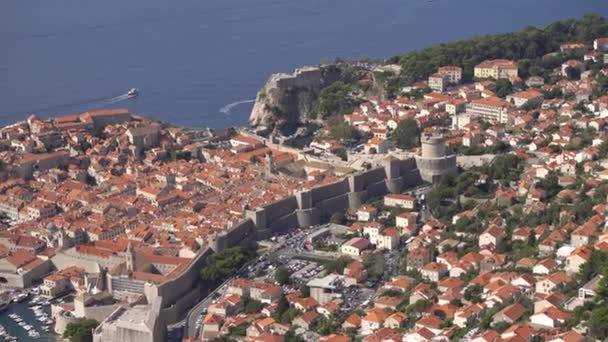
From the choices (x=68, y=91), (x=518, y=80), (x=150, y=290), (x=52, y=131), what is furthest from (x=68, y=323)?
(x=68, y=91)

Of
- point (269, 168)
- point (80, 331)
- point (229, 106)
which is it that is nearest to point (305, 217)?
point (269, 168)

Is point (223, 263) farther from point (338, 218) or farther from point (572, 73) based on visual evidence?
point (572, 73)

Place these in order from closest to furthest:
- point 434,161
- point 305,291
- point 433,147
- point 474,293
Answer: point 474,293 < point 305,291 < point 434,161 < point 433,147

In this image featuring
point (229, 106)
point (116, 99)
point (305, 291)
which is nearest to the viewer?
point (305, 291)

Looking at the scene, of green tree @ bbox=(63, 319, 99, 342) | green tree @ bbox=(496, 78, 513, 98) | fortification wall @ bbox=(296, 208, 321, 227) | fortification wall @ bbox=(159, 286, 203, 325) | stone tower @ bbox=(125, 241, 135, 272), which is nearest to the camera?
green tree @ bbox=(63, 319, 99, 342)

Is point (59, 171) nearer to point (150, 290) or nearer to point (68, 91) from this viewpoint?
point (150, 290)

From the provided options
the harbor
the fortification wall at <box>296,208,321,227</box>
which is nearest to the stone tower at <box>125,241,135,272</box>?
the harbor

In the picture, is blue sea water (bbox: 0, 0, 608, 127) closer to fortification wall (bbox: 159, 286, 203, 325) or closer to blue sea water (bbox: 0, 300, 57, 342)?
blue sea water (bbox: 0, 300, 57, 342)
